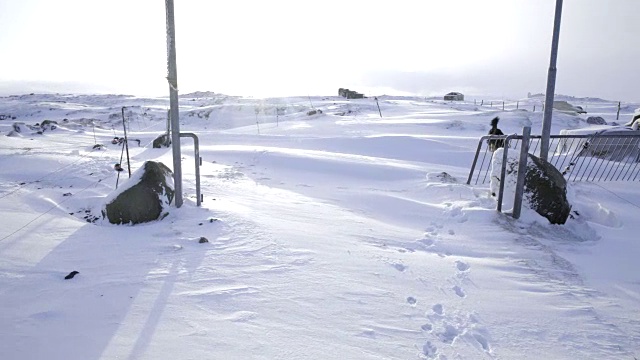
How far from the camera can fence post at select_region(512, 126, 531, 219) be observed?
6.30 metres

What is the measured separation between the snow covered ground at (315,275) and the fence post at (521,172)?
0.24 meters

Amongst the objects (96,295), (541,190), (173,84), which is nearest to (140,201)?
(173,84)

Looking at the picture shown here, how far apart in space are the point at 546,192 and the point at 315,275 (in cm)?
467

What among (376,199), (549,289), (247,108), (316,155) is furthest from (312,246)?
(247,108)

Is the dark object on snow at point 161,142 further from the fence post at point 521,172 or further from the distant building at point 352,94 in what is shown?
the distant building at point 352,94

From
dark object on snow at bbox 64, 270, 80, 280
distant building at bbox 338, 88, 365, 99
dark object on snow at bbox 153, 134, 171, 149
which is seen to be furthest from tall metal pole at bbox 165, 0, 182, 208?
distant building at bbox 338, 88, 365, 99

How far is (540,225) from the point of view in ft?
20.7

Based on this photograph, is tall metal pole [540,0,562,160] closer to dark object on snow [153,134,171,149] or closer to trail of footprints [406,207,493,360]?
trail of footprints [406,207,493,360]

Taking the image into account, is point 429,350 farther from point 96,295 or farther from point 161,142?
point 161,142

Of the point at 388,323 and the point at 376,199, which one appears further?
the point at 376,199

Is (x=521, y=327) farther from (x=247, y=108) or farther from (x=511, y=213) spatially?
(x=247, y=108)

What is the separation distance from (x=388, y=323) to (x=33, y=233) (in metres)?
4.48

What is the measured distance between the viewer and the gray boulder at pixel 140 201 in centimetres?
545

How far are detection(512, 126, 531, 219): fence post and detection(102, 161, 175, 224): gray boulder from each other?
561 cm
